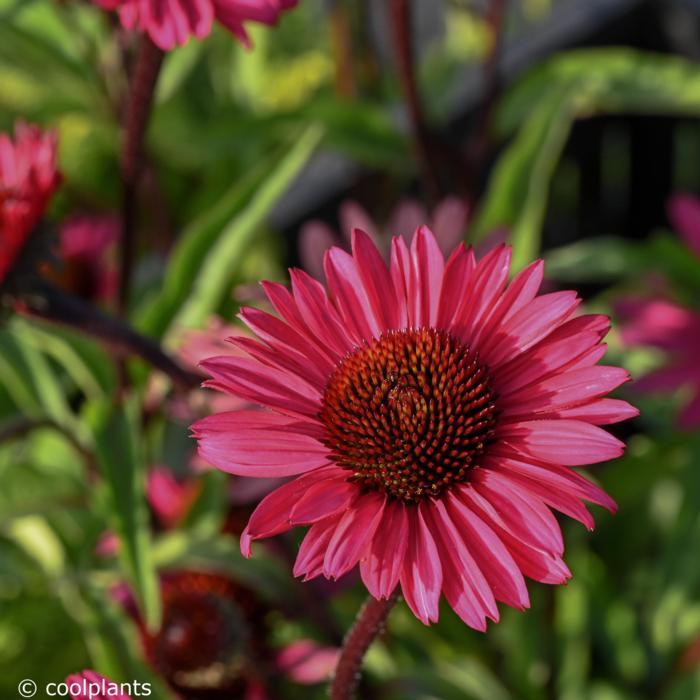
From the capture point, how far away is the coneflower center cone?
1.14ft

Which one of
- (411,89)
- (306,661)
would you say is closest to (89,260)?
(411,89)

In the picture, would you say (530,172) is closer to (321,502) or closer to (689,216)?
(689,216)

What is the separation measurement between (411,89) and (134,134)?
8.9 inches

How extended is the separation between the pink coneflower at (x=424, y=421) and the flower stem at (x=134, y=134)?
0.69ft

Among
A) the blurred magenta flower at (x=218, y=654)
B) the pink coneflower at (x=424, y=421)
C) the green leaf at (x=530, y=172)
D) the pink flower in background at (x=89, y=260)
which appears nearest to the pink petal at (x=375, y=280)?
the pink coneflower at (x=424, y=421)

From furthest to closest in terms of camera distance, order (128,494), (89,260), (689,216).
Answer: (89,260), (689,216), (128,494)

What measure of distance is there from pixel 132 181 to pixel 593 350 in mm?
373

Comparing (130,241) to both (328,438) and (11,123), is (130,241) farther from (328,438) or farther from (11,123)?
(11,123)

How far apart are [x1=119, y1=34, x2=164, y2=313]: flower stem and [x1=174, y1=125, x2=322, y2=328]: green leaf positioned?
0.05 meters

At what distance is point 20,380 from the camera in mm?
700

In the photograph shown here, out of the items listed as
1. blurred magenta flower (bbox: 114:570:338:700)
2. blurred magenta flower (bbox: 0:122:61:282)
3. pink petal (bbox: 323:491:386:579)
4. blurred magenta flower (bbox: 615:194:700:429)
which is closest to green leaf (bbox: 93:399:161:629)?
blurred magenta flower (bbox: 114:570:338:700)

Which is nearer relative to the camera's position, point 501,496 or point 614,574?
point 501,496

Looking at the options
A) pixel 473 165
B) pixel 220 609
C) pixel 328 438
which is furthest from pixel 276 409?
pixel 473 165

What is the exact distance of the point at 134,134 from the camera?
57cm
